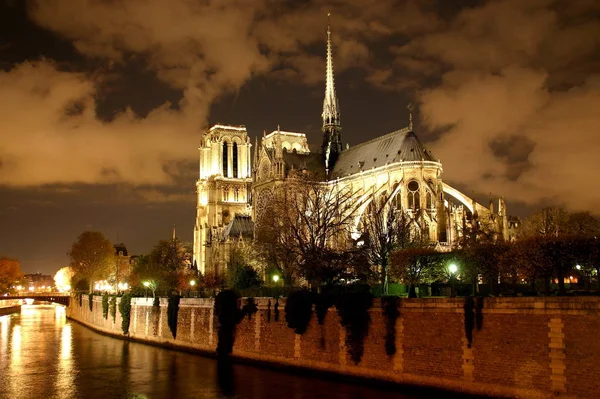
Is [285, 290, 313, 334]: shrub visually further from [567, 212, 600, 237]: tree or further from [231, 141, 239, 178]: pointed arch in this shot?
[231, 141, 239, 178]: pointed arch

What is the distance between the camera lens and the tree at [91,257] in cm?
9238

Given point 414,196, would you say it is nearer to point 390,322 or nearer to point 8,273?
point 390,322

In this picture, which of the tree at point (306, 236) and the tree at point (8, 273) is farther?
the tree at point (8, 273)

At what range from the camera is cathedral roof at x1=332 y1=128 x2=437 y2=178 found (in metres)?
64.4

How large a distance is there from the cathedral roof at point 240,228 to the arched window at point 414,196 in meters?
21.4

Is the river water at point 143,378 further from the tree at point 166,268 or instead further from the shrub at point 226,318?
the tree at point 166,268

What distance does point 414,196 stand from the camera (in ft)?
204

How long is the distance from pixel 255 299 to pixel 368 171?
35824 millimetres

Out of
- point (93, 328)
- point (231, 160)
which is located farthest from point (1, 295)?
point (93, 328)

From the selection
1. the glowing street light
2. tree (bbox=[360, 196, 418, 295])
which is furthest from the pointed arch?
the glowing street light

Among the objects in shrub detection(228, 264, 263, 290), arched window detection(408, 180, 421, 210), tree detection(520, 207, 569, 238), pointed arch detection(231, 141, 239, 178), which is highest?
pointed arch detection(231, 141, 239, 178)

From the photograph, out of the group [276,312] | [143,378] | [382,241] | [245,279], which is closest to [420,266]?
[382,241]

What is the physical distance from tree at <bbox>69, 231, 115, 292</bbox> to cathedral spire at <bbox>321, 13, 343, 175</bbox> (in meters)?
35.6

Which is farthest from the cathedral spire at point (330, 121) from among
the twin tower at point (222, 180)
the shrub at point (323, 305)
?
the shrub at point (323, 305)
